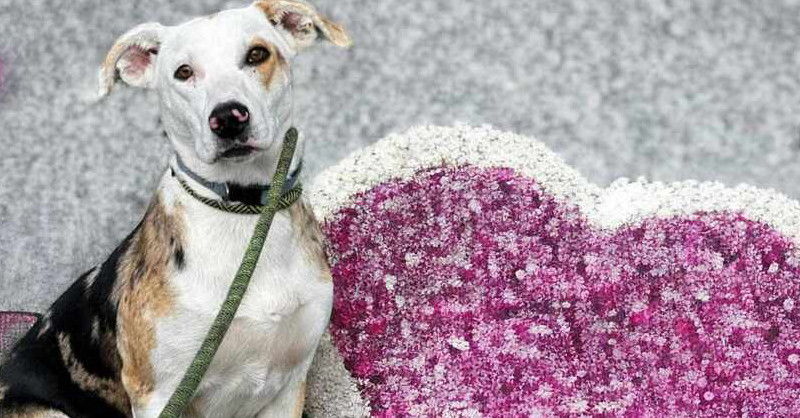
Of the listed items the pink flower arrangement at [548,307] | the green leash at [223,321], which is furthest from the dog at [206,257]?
the pink flower arrangement at [548,307]

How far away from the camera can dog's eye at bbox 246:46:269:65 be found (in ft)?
10.7

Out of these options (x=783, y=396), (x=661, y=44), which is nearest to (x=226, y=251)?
(x=783, y=396)

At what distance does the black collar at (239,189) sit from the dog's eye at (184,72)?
245mm

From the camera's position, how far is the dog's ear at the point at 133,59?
11.0ft

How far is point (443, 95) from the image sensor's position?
473 centimetres

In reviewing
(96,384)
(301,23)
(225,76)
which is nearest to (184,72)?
(225,76)

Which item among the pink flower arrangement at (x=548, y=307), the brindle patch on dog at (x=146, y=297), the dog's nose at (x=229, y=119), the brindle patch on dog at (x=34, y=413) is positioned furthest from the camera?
the pink flower arrangement at (x=548, y=307)

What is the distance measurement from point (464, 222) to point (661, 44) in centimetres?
108

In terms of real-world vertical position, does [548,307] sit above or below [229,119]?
above

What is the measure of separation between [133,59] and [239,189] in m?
0.49

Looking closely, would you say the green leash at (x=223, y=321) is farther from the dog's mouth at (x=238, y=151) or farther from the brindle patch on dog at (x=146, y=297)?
the brindle patch on dog at (x=146, y=297)

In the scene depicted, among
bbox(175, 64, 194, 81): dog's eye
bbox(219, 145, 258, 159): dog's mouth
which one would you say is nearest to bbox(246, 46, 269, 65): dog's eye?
bbox(175, 64, 194, 81): dog's eye

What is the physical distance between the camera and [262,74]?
10.6ft

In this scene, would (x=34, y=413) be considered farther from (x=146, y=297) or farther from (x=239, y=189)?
(x=239, y=189)
